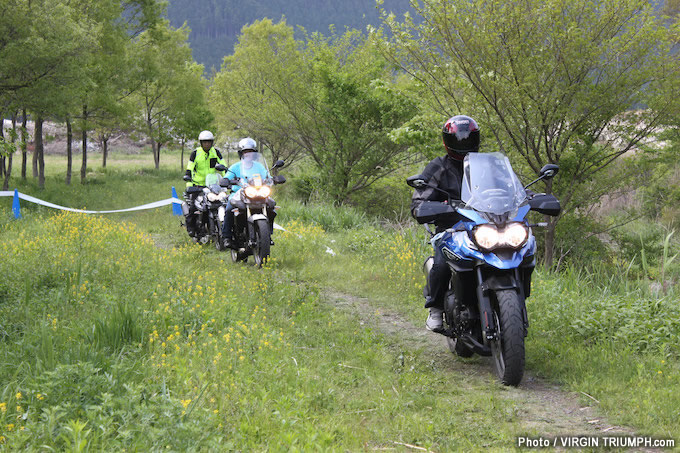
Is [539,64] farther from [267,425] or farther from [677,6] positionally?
[677,6]

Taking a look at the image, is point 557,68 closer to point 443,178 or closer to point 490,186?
point 443,178

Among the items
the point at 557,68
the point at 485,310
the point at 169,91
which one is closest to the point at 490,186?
the point at 485,310

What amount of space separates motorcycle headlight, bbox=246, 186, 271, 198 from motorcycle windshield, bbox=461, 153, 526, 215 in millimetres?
5039

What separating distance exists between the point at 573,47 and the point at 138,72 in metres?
19.3

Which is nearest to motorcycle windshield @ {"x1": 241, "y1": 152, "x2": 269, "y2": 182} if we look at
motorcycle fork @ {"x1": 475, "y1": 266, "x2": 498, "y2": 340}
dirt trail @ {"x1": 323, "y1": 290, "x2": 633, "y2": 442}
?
dirt trail @ {"x1": 323, "y1": 290, "x2": 633, "y2": 442}

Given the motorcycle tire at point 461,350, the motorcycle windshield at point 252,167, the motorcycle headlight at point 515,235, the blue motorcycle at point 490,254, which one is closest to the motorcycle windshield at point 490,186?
the blue motorcycle at point 490,254

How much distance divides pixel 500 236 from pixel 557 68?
5.69m

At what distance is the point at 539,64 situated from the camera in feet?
30.0

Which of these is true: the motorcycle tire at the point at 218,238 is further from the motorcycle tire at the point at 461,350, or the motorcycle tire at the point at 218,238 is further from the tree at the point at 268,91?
the tree at the point at 268,91

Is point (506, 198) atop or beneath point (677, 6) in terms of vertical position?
beneath

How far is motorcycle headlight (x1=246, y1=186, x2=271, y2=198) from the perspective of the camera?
9508mm

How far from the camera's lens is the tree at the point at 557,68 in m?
8.95

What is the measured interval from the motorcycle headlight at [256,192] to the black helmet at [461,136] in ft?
15.6

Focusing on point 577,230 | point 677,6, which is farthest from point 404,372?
point 677,6
